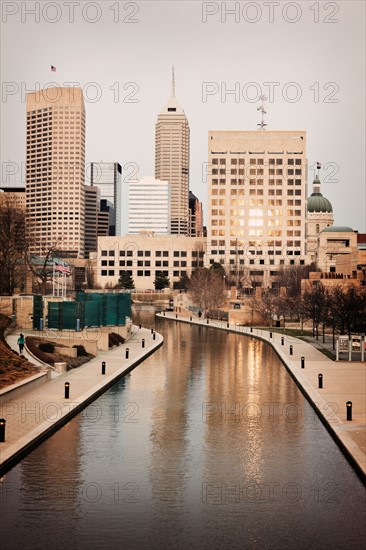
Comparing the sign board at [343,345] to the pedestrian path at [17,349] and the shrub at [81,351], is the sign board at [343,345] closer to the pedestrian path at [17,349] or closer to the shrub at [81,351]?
the shrub at [81,351]

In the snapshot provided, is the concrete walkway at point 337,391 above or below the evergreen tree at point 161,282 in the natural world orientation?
below

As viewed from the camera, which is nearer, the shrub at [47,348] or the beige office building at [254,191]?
the shrub at [47,348]

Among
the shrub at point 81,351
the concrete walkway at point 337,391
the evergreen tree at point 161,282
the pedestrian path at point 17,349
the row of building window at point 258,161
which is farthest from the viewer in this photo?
the row of building window at point 258,161

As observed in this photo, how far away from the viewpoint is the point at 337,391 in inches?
1258

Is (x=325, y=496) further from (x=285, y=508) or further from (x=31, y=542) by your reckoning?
(x=31, y=542)

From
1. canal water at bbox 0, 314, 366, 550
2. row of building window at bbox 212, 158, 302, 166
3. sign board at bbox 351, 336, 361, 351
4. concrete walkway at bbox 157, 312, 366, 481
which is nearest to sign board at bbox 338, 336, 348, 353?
sign board at bbox 351, 336, 361, 351

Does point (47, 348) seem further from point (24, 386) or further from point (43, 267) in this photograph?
point (43, 267)

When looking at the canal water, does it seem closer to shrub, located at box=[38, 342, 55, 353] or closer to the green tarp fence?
shrub, located at box=[38, 342, 55, 353]

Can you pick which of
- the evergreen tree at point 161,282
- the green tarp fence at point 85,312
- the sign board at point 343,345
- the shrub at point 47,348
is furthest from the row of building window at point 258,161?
the shrub at point 47,348

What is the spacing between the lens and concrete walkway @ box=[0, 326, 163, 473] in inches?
844

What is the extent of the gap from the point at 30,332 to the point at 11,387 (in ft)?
79.1

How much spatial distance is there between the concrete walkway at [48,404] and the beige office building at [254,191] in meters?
145

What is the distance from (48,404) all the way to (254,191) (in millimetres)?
165399

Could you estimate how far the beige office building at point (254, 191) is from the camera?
7426 inches
